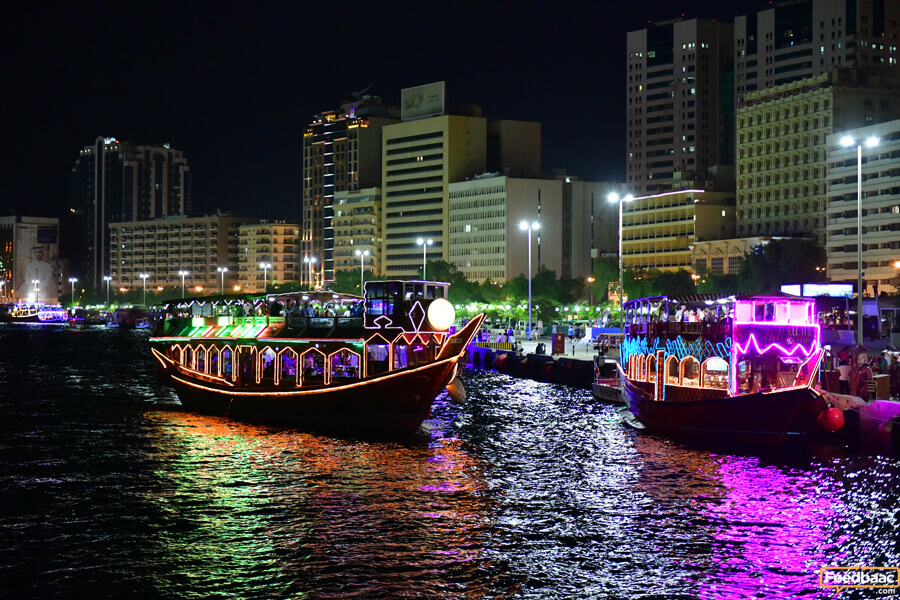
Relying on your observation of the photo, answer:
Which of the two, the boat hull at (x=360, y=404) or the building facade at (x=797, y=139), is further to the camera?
the building facade at (x=797, y=139)

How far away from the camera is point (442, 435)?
5275 cm

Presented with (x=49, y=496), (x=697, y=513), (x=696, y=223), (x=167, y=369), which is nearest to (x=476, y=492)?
(x=697, y=513)

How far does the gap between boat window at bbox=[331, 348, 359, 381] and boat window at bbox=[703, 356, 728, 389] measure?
17.1m

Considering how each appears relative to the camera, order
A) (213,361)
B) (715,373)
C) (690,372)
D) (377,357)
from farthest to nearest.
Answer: (213,361)
(377,357)
(690,372)
(715,373)

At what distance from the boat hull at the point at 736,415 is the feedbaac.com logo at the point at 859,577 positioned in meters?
14.9

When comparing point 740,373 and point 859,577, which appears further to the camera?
point 740,373

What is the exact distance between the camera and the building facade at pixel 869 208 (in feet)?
467

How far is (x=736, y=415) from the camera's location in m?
45.5

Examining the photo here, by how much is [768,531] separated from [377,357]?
23175 millimetres

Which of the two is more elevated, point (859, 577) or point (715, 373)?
point (715, 373)

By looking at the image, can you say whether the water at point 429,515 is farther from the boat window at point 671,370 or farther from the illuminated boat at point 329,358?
the boat window at point 671,370

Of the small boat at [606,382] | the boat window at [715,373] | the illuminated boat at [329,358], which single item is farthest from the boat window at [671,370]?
the small boat at [606,382]

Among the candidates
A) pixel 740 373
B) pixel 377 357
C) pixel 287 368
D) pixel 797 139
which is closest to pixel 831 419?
pixel 740 373

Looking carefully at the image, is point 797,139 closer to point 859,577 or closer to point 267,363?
point 267,363
